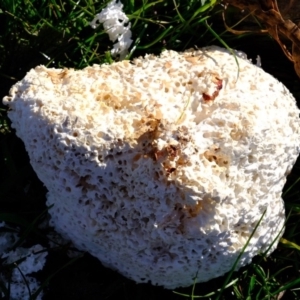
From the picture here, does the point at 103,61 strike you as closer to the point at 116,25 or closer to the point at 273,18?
the point at 116,25

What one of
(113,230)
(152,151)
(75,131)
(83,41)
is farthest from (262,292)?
(83,41)

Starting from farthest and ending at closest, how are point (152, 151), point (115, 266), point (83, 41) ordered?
point (83, 41) < point (115, 266) < point (152, 151)

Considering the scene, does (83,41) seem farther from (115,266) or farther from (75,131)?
(115,266)

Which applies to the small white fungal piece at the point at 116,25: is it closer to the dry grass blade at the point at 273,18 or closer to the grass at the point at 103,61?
the grass at the point at 103,61

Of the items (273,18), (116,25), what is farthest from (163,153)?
(116,25)

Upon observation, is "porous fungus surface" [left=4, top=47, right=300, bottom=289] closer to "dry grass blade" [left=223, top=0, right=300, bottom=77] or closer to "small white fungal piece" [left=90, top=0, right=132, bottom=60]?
"dry grass blade" [left=223, top=0, right=300, bottom=77]

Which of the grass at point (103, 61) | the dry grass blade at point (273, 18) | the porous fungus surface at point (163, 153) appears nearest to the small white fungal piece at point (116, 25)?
the grass at point (103, 61)

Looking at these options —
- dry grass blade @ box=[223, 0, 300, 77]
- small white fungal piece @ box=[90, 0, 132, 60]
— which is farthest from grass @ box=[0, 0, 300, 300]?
dry grass blade @ box=[223, 0, 300, 77]
